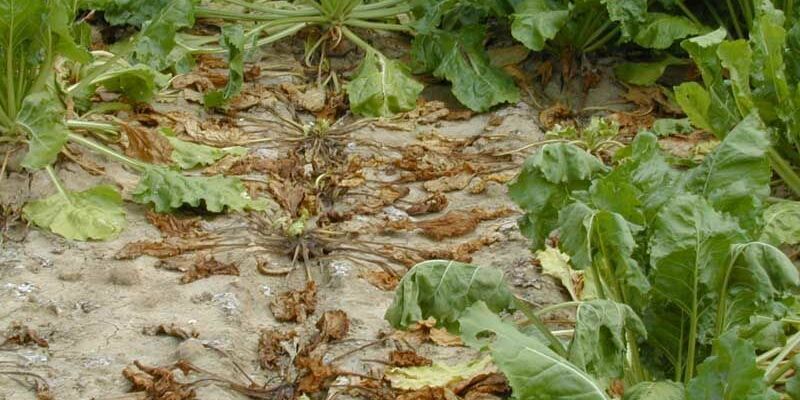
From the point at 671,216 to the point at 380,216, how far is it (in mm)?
1741

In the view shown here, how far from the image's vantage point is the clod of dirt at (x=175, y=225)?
13.5 ft

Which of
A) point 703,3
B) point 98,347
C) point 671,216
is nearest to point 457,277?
point 671,216

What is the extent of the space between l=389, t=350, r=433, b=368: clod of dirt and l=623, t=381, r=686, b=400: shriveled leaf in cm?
77

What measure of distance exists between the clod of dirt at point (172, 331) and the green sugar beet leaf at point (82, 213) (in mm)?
670

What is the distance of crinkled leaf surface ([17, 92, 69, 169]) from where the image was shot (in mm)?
4113

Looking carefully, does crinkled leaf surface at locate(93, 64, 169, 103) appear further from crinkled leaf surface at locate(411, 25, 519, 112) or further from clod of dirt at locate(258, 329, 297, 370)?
clod of dirt at locate(258, 329, 297, 370)

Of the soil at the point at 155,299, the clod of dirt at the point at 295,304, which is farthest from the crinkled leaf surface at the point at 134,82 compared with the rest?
the clod of dirt at the point at 295,304

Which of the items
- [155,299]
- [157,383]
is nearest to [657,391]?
[157,383]

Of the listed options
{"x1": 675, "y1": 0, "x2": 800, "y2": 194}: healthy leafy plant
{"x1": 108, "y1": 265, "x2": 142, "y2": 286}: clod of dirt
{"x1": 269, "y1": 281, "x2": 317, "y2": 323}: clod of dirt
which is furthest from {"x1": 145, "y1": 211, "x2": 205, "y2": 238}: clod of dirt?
{"x1": 675, "y1": 0, "x2": 800, "y2": 194}: healthy leafy plant

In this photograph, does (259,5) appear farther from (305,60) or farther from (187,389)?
(187,389)

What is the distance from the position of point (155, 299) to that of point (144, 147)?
110 cm

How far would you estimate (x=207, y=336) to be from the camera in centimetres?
342

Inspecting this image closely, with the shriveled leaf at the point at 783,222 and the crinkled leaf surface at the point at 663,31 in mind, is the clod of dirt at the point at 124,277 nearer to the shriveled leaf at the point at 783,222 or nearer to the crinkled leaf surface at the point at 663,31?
the shriveled leaf at the point at 783,222

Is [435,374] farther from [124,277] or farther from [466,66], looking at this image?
[466,66]
